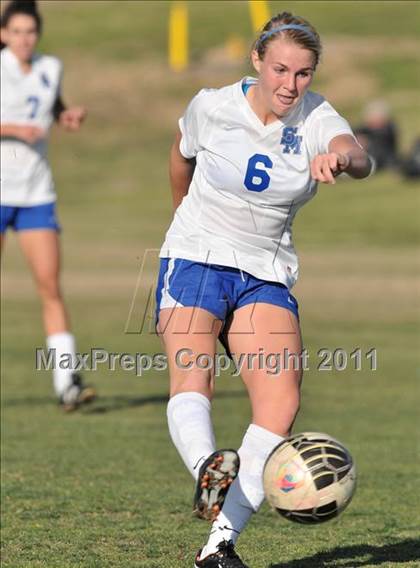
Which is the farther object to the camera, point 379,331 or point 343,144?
point 379,331

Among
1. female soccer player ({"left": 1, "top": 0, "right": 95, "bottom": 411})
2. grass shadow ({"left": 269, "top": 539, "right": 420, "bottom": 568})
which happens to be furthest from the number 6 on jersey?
female soccer player ({"left": 1, "top": 0, "right": 95, "bottom": 411})

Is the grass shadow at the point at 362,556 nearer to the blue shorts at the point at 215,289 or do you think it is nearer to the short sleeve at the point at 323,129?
the blue shorts at the point at 215,289

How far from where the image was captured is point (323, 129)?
5.30 metres

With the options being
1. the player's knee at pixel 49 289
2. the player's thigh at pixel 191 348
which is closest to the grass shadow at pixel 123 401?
the player's knee at pixel 49 289

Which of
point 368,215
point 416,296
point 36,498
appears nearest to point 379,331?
point 416,296

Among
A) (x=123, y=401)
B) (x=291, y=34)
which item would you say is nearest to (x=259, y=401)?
(x=291, y=34)

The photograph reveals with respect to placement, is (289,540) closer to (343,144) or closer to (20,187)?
(343,144)

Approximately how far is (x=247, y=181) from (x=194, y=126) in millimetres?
402

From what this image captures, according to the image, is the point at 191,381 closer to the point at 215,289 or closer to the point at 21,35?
the point at 215,289

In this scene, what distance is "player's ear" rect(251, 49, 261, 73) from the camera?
5.30 m

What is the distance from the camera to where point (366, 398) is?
11422mm

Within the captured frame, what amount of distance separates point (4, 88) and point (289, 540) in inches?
193

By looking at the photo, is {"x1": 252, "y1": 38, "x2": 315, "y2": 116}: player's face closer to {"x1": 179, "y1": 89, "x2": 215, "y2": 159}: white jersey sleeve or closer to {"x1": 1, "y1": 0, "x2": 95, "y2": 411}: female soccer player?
{"x1": 179, "y1": 89, "x2": 215, "y2": 159}: white jersey sleeve

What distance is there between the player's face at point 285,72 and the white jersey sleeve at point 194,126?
37 cm
